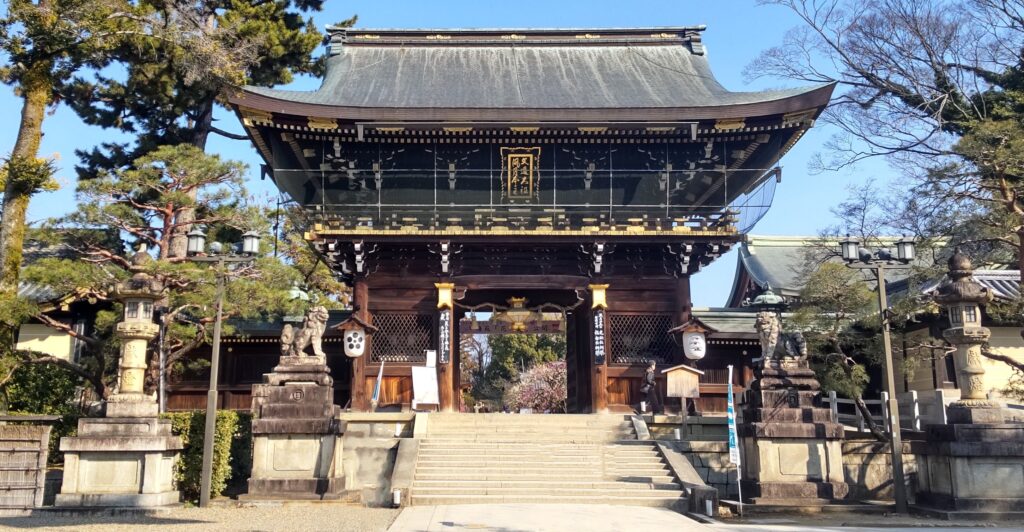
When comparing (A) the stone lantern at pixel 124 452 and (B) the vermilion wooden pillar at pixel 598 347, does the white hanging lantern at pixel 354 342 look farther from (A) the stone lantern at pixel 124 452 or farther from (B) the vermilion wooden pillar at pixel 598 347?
(A) the stone lantern at pixel 124 452

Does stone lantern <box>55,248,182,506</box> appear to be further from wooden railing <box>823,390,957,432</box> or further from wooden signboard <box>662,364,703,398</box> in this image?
wooden railing <box>823,390,957,432</box>

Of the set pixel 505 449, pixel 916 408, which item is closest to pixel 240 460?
pixel 505 449

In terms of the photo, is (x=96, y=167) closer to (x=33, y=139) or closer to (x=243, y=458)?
(x=33, y=139)

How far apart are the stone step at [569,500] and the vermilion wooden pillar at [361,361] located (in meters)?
7.31

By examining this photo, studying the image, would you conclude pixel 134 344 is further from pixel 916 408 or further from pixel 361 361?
pixel 916 408

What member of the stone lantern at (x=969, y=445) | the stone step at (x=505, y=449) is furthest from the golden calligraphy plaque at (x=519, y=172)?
the stone lantern at (x=969, y=445)

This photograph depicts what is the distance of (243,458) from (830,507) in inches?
511

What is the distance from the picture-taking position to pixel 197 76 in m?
22.3

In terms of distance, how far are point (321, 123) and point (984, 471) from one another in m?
18.0

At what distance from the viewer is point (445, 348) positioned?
22141 millimetres

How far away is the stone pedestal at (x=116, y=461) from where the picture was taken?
45.5ft

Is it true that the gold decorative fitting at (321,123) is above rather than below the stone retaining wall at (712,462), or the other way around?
above

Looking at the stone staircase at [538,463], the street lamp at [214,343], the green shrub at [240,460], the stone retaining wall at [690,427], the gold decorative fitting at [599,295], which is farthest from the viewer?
the gold decorative fitting at [599,295]

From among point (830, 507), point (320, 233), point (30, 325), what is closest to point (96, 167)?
point (30, 325)
